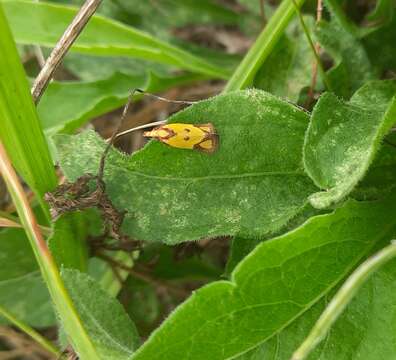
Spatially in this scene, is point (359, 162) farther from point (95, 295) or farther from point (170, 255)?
point (170, 255)

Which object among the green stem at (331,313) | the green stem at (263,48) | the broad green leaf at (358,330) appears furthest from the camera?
the green stem at (263,48)

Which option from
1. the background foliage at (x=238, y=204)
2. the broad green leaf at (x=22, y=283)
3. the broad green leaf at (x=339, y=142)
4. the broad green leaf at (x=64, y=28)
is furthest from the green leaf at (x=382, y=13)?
the broad green leaf at (x=22, y=283)

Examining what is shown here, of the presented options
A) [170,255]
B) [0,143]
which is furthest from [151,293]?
[0,143]

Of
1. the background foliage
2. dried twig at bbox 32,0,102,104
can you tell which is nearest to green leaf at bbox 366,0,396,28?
the background foliage

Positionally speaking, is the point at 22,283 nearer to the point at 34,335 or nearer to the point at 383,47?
the point at 34,335

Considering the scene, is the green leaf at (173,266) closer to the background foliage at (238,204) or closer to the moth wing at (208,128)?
the background foliage at (238,204)

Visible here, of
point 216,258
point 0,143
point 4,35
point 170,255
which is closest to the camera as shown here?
point 4,35

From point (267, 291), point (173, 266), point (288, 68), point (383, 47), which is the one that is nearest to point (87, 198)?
point (267, 291)

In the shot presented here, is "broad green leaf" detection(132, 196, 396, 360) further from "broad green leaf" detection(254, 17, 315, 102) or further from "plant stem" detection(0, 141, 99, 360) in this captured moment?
"broad green leaf" detection(254, 17, 315, 102)
